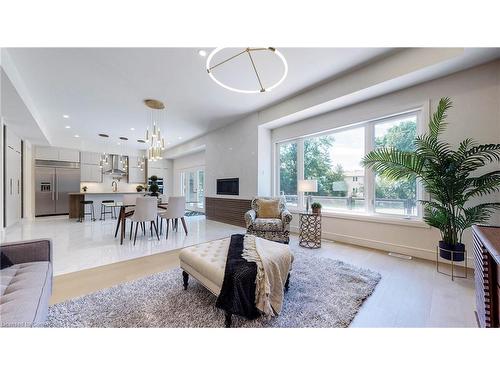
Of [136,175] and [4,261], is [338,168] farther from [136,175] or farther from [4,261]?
[136,175]

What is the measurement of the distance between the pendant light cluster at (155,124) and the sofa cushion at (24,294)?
9.71ft

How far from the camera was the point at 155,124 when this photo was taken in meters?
5.87

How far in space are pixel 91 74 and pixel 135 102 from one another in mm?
1135

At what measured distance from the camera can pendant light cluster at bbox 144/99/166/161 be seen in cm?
416

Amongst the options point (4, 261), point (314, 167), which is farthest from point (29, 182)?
point (314, 167)

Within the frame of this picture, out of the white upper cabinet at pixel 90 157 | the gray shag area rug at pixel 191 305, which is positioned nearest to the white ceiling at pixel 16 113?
the white upper cabinet at pixel 90 157

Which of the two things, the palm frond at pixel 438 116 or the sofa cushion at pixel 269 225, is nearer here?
the palm frond at pixel 438 116

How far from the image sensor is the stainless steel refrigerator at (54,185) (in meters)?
6.94

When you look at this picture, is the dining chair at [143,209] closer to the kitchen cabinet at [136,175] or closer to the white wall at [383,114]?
the white wall at [383,114]

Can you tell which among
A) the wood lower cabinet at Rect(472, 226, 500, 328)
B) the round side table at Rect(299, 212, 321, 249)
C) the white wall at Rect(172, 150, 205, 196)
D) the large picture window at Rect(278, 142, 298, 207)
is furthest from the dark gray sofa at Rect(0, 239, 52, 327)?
the white wall at Rect(172, 150, 205, 196)

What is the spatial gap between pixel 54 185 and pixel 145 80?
6.79 metres
